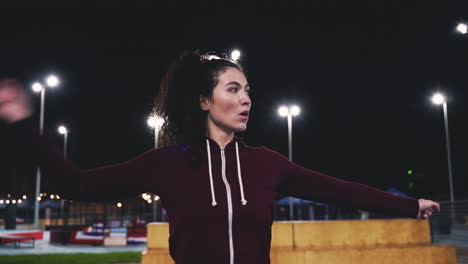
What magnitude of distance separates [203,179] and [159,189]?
0.21m

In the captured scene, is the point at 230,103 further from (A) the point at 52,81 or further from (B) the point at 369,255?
(A) the point at 52,81

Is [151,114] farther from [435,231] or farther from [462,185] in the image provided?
→ [462,185]

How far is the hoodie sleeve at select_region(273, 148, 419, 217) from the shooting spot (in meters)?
2.12

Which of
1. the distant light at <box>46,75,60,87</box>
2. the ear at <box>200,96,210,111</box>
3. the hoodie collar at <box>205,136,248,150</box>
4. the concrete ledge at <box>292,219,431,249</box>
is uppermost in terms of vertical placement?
the distant light at <box>46,75,60,87</box>

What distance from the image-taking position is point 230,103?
2107 millimetres

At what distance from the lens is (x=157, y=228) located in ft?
26.0

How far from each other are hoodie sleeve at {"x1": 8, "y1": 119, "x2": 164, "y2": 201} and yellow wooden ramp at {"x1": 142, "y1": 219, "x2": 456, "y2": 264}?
5845 mm

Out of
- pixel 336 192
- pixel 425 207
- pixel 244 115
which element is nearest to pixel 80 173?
pixel 244 115

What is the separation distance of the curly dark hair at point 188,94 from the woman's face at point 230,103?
45 millimetres

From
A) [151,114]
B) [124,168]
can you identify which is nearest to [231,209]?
[124,168]

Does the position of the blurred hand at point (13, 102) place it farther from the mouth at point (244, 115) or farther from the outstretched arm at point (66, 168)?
the mouth at point (244, 115)

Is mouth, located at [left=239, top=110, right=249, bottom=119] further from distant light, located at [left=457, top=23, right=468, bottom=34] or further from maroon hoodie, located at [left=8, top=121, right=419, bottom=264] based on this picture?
distant light, located at [left=457, top=23, right=468, bottom=34]

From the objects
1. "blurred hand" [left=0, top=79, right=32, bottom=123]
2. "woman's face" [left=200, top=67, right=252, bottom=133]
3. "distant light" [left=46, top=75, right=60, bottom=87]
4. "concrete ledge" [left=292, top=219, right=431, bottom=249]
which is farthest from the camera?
"distant light" [left=46, top=75, right=60, bottom=87]

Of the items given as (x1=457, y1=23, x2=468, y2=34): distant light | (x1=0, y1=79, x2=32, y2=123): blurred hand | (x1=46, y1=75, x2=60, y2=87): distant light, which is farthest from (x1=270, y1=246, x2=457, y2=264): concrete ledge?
(x1=46, y1=75, x2=60, y2=87): distant light
